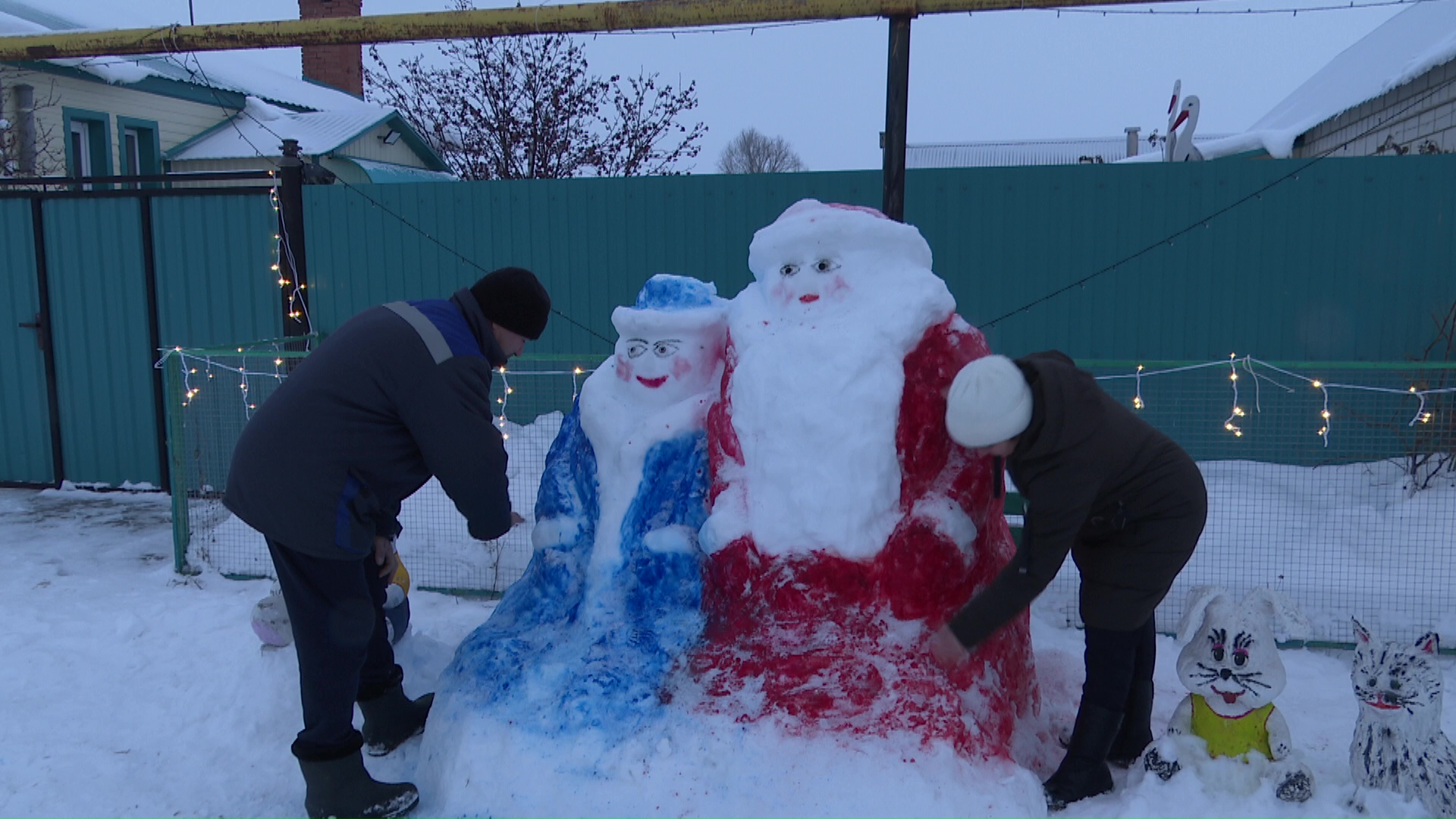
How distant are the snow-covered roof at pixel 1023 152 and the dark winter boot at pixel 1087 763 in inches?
784

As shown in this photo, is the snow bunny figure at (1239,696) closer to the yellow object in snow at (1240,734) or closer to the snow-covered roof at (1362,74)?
the yellow object in snow at (1240,734)

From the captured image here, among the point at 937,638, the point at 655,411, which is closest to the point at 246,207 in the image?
the point at 655,411

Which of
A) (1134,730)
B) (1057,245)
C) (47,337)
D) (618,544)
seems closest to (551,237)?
(1057,245)

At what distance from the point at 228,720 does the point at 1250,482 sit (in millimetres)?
5562

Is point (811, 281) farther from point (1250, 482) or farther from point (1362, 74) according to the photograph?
point (1362, 74)

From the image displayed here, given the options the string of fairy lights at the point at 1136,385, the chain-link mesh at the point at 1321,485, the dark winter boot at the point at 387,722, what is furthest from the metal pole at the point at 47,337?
the chain-link mesh at the point at 1321,485

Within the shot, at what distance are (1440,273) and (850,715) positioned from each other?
242 inches

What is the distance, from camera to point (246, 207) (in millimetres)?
7453

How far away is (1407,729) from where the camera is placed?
2768mm

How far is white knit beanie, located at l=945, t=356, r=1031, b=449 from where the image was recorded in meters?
2.60

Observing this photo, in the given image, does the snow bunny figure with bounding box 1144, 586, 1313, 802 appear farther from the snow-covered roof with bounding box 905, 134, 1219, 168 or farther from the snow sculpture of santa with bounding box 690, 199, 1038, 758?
the snow-covered roof with bounding box 905, 134, 1219, 168

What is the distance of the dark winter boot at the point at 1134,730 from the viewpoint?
3209mm

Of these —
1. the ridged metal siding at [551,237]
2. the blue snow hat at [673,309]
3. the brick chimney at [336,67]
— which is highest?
the brick chimney at [336,67]

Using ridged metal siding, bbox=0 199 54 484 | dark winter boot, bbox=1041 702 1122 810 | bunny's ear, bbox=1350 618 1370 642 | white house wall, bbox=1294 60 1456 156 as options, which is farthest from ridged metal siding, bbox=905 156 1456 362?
ridged metal siding, bbox=0 199 54 484
